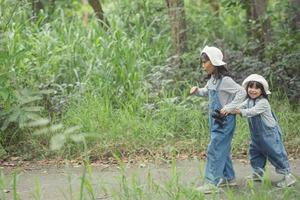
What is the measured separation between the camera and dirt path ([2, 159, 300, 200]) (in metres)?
6.10

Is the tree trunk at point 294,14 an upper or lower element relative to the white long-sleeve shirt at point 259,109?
upper

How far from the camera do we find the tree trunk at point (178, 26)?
985 cm

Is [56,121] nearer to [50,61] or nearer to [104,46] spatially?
[50,61]

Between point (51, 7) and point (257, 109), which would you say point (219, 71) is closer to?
point (257, 109)

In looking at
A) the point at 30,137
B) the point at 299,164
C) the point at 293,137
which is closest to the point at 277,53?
the point at 293,137

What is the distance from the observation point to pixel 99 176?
22.1ft

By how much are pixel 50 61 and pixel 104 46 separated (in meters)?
0.98

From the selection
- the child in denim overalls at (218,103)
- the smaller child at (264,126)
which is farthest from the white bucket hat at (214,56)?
the smaller child at (264,126)

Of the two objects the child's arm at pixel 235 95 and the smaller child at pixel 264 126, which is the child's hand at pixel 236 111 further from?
the smaller child at pixel 264 126

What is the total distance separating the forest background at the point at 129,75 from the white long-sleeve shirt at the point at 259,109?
1061mm

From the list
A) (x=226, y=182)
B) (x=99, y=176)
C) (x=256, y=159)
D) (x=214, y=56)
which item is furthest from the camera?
(x=99, y=176)

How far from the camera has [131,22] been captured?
11.3 meters

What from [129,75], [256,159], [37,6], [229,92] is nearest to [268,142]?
[256,159]

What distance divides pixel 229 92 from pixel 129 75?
3475mm
